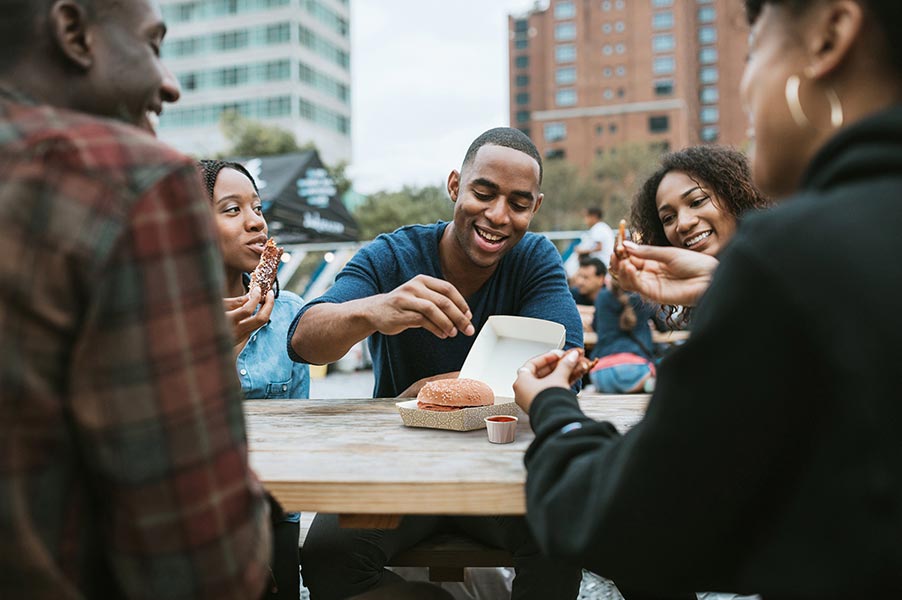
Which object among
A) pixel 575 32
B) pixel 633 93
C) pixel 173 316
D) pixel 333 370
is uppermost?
pixel 575 32

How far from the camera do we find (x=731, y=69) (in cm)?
8075

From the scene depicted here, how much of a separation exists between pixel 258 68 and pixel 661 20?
42.6 meters

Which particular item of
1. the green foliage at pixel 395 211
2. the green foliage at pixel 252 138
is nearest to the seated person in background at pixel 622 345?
the green foliage at pixel 252 138

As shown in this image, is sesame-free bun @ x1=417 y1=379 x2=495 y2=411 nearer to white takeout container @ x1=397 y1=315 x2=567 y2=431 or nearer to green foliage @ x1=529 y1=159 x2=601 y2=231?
white takeout container @ x1=397 y1=315 x2=567 y2=431

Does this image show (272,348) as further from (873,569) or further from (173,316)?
(873,569)

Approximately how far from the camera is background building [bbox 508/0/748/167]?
7200 centimetres

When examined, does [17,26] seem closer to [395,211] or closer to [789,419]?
[789,419]

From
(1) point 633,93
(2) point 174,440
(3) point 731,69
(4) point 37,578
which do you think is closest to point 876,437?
(2) point 174,440

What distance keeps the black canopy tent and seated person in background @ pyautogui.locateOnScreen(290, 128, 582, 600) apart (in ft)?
20.6

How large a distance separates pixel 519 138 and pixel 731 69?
88.1 meters

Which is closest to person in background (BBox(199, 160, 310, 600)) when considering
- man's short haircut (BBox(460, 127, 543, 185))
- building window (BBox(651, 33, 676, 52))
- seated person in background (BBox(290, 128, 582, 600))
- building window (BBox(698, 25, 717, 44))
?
seated person in background (BBox(290, 128, 582, 600))

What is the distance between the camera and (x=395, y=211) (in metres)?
37.3

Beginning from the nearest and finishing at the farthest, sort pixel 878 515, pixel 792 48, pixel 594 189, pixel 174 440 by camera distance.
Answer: pixel 878 515 < pixel 174 440 < pixel 792 48 < pixel 594 189

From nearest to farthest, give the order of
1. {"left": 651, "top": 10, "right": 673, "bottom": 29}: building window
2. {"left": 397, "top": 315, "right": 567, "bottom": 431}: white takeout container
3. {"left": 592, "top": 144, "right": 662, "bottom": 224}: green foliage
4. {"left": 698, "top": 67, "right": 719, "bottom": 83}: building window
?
{"left": 397, "top": 315, "right": 567, "bottom": 431}: white takeout container < {"left": 592, "top": 144, "right": 662, "bottom": 224}: green foliage < {"left": 651, "top": 10, "right": 673, "bottom": 29}: building window < {"left": 698, "top": 67, "right": 719, "bottom": 83}: building window
